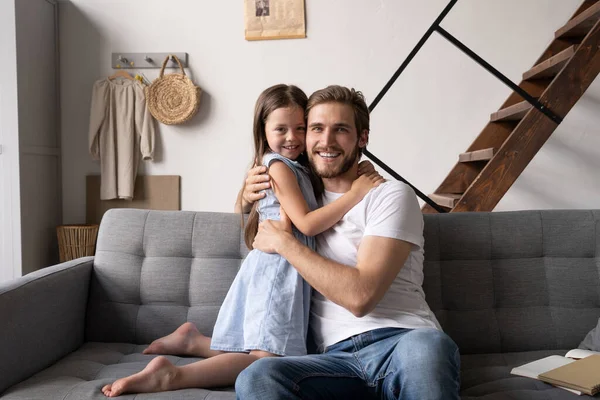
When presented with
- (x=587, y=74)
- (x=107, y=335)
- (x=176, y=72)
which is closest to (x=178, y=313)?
(x=107, y=335)

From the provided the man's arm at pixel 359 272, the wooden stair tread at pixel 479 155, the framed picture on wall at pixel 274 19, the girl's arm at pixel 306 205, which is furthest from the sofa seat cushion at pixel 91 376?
the framed picture on wall at pixel 274 19

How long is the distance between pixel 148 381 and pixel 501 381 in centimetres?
104

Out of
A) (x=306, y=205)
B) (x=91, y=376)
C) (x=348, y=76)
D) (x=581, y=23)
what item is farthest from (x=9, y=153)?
(x=581, y=23)

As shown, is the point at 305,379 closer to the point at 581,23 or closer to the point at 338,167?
the point at 338,167

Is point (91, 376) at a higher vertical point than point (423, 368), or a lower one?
lower

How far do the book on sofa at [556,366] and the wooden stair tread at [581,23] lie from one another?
185 cm

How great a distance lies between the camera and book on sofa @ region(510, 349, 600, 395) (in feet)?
5.55

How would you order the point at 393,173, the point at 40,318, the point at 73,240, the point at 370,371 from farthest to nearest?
the point at 73,240 → the point at 393,173 → the point at 40,318 → the point at 370,371

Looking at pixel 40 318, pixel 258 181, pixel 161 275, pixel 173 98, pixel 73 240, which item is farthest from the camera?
pixel 173 98

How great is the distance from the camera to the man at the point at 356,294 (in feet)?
4.84

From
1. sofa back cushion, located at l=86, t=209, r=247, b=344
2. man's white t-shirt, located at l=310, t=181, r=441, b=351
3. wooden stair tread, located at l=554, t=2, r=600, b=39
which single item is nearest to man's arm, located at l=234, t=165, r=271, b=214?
sofa back cushion, located at l=86, t=209, r=247, b=344

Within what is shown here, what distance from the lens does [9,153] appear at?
3688 mm

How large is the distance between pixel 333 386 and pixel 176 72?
10.2ft

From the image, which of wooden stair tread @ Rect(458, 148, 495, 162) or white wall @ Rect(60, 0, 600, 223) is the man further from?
white wall @ Rect(60, 0, 600, 223)
